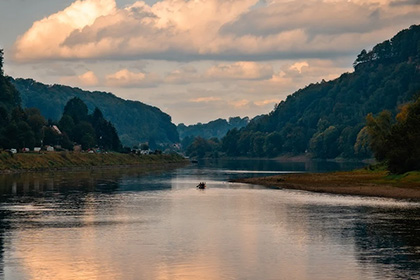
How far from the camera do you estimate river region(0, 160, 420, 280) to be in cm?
5938

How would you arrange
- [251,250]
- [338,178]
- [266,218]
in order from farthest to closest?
[338,178]
[266,218]
[251,250]

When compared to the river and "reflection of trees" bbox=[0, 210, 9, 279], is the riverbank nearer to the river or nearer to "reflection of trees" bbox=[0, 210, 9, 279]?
the river

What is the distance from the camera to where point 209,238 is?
78312 mm

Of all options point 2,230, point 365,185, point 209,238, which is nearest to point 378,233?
point 209,238

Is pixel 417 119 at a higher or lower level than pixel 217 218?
higher

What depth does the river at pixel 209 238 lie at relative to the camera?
59375 mm

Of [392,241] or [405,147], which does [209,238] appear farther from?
[405,147]

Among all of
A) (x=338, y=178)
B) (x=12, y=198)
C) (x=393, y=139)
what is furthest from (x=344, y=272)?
(x=338, y=178)

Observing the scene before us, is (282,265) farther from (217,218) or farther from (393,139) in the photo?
(393,139)

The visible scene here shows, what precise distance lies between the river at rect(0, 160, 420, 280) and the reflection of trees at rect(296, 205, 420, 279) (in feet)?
0.33

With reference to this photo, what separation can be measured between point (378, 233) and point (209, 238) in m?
18.8

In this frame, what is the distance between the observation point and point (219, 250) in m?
69.8

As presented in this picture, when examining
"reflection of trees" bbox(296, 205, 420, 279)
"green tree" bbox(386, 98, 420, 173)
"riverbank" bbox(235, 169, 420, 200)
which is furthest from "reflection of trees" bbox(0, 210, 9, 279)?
"green tree" bbox(386, 98, 420, 173)

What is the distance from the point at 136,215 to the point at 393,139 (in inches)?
3056
